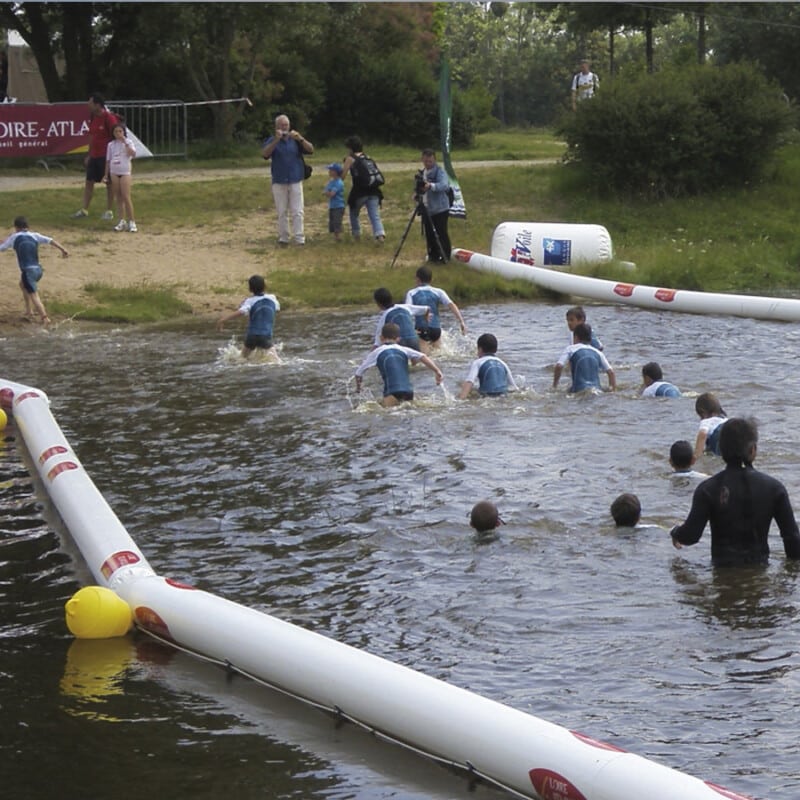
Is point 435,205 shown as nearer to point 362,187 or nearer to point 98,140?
point 362,187

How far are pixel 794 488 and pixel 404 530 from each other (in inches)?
131

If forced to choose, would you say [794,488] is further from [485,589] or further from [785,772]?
[785,772]

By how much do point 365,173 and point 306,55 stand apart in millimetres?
16144

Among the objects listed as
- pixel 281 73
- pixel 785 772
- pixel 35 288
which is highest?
pixel 281 73

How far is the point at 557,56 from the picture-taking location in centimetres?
5962

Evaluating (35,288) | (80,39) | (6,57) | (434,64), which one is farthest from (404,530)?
(434,64)

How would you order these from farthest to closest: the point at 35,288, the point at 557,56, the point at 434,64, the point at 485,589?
the point at 557,56 < the point at 434,64 < the point at 35,288 < the point at 485,589

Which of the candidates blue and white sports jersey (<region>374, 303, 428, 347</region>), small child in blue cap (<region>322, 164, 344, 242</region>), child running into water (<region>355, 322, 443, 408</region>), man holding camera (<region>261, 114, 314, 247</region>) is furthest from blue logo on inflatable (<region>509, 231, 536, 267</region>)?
child running into water (<region>355, 322, 443, 408</region>)

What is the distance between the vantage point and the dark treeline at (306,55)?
3350 cm

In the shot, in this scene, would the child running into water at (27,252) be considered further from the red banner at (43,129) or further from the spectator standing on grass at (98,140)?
the red banner at (43,129)

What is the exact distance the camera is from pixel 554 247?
2503 cm

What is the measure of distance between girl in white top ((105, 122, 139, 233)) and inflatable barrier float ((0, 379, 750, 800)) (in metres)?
14.1

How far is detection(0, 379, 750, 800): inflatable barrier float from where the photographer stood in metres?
6.71

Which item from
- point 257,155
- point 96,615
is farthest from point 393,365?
point 257,155
